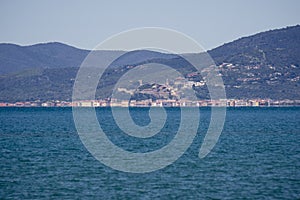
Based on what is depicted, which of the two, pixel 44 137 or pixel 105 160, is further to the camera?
pixel 44 137

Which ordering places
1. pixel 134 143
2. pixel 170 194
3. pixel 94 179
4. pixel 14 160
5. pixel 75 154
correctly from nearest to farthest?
pixel 170 194, pixel 94 179, pixel 14 160, pixel 75 154, pixel 134 143

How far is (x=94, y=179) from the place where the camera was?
1740 inches

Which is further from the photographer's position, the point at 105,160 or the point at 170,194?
the point at 105,160

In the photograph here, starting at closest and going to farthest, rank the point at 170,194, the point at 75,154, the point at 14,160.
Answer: the point at 170,194 < the point at 14,160 < the point at 75,154

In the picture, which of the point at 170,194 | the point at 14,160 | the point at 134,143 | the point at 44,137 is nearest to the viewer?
the point at 170,194

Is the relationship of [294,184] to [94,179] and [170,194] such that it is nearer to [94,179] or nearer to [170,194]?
[170,194]

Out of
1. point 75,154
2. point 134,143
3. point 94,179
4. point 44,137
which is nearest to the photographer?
point 94,179

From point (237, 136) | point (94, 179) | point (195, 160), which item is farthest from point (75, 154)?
point (237, 136)

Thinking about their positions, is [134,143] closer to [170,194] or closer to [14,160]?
[14,160]

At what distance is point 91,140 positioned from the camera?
7588cm

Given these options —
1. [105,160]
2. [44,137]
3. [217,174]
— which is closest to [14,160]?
[105,160]

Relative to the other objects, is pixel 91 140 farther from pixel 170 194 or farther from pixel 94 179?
pixel 170 194

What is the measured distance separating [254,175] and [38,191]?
13.4 meters

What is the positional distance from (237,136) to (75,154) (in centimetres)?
2735
